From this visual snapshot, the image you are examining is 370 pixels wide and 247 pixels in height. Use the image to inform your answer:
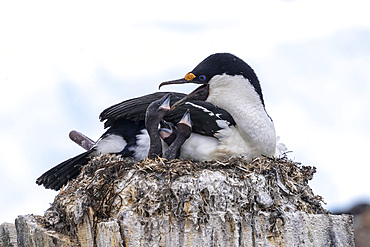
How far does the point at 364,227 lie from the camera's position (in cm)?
727

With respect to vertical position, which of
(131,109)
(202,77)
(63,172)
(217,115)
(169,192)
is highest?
(202,77)

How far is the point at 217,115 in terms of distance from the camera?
4.92 m

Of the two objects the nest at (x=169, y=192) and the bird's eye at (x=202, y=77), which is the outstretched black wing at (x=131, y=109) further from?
the nest at (x=169, y=192)

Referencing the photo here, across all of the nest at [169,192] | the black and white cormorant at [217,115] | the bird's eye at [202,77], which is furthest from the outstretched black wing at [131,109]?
the nest at [169,192]

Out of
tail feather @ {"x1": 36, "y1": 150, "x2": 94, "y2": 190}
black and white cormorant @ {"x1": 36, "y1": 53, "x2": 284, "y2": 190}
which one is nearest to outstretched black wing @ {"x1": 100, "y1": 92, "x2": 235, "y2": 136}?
black and white cormorant @ {"x1": 36, "y1": 53, "x2": 284, "y2": 190}

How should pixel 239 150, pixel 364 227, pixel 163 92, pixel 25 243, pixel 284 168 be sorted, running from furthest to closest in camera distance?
pixel 364 227 → pixel 163 92 → pixel 239 150 → pixel 284 168 → pixel 25 243

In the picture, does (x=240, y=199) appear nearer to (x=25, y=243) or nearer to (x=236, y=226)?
(x=236, y=226)

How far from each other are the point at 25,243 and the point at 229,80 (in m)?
2.27

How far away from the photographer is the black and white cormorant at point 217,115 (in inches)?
187

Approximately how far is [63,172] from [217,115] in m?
1.66

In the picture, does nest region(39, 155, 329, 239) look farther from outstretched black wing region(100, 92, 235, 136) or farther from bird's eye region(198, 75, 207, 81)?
bird's eye region(198, 75, 207, 81)

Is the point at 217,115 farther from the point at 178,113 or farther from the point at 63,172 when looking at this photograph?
the point at 63,172

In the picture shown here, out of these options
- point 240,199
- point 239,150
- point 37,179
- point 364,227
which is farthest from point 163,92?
point 364,227

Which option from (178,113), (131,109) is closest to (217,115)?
(178,113)
